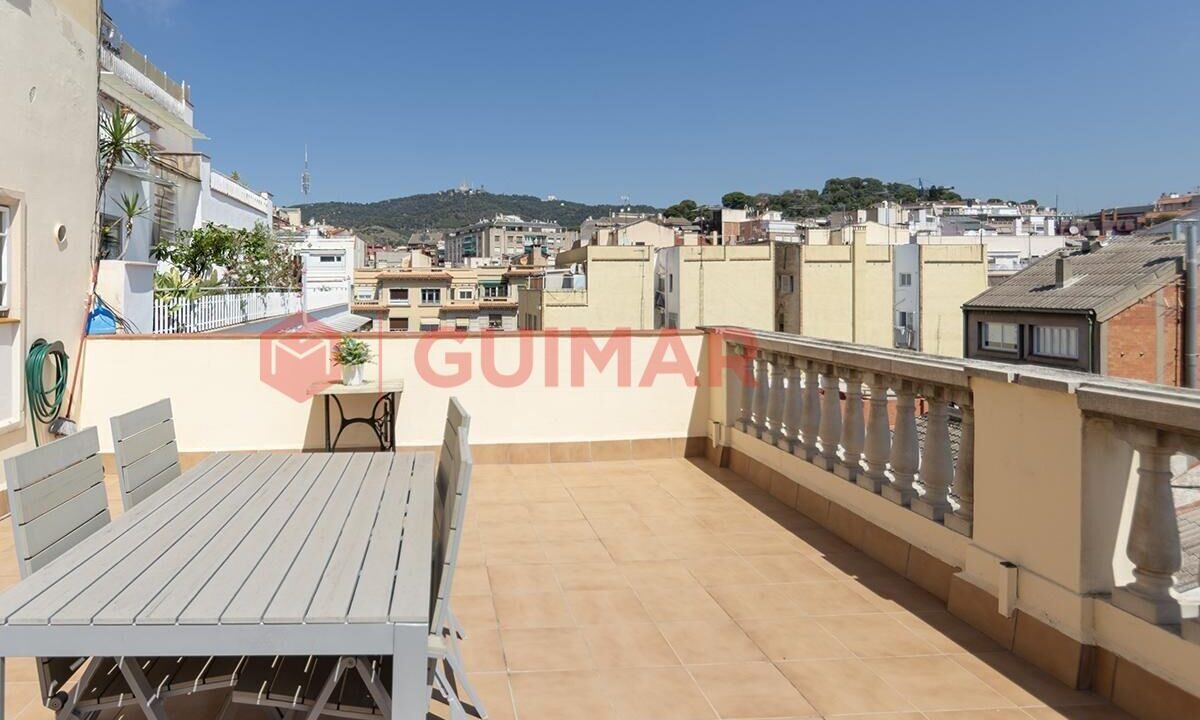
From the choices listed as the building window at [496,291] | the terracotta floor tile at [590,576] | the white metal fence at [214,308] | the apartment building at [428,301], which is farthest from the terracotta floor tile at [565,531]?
the building window at [496,291]

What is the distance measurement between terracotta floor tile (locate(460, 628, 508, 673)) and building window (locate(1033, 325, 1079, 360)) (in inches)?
1269

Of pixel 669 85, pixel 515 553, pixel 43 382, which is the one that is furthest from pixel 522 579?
pixel 669 85

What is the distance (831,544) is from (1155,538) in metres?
1.98

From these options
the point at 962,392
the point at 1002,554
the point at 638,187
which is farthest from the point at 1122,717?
the point at 638,187

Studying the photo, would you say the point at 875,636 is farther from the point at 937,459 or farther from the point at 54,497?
the point at 54,497

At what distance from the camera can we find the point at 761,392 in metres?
5.70

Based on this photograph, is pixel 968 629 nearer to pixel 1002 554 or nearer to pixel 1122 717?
pixel 1002 554

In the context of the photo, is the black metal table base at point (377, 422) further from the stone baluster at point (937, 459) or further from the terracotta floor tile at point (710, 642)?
the stone baluster at point (937, 459)

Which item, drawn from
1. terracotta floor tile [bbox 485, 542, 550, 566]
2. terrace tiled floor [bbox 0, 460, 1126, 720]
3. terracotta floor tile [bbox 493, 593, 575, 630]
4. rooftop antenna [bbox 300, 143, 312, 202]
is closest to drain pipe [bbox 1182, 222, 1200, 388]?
terrace tiled floor [bbox 0, 460, 1126, 720]

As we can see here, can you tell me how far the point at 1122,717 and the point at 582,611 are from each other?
1.86 metres

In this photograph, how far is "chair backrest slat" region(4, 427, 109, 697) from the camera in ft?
6.48

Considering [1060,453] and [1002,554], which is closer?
[1060,453]

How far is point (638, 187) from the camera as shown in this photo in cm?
10744

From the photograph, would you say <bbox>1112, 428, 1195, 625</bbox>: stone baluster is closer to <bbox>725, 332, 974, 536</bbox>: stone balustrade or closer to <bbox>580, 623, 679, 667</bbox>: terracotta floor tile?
<bbox>725, 332, 974, 536</bbox>: stone balustrade
